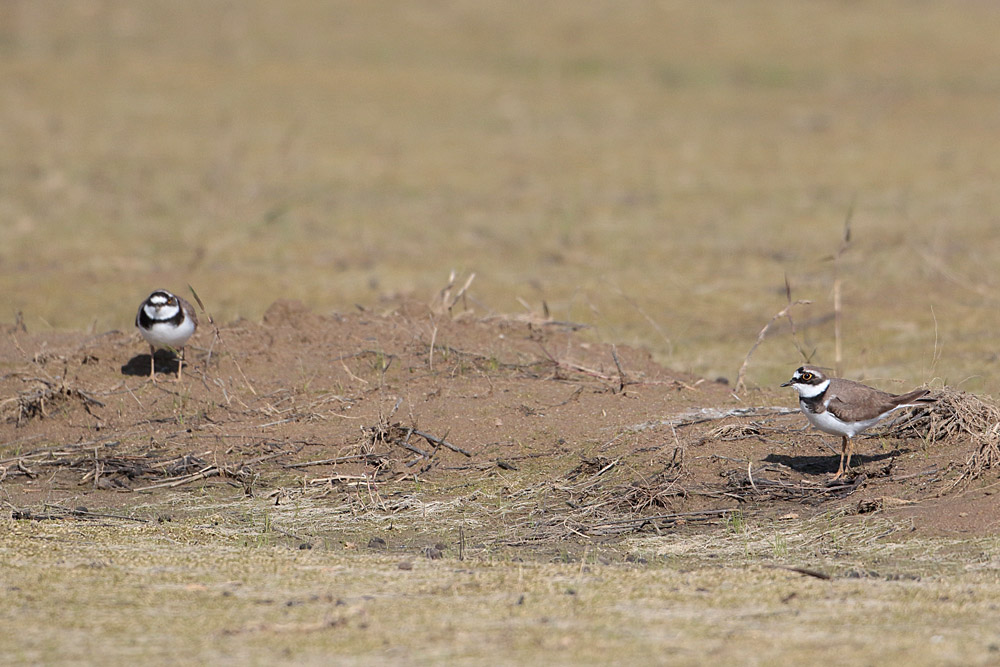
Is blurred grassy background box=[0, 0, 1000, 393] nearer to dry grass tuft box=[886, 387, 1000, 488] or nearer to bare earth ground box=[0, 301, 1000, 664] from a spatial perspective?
dry grass tuft box=[886, 387, 1000, 488]

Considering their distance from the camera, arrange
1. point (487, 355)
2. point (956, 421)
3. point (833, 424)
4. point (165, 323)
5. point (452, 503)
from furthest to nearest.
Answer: point (487, 355) → point (165, 323) → point (956, 421) → point (452, 503) → point (833, 424)

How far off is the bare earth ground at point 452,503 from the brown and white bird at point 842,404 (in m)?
0.33

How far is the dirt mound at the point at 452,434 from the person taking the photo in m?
6.82

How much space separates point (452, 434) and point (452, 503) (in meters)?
0.97

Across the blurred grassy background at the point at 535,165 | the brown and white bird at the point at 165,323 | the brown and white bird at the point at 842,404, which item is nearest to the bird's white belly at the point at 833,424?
the brown and white bird at the point at 842,404

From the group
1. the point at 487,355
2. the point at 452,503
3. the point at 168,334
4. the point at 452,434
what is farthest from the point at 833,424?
the point at 168,334

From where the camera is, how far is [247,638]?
4738 mm

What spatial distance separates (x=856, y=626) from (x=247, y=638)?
90.6 inches

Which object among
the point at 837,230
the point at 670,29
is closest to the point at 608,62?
the point at 670,29

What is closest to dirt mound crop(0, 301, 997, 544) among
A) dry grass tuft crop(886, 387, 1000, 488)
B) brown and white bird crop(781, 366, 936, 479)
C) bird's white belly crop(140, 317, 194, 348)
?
dry grass tuft crop(886, 387, 1000, 488)

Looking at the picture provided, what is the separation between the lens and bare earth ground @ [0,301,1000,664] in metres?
4.90

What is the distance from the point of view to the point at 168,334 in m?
8.98

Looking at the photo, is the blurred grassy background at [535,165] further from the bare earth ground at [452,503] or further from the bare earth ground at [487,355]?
the bare earth ground at [452,503]

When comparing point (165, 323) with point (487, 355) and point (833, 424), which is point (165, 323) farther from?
point (833, 424)
